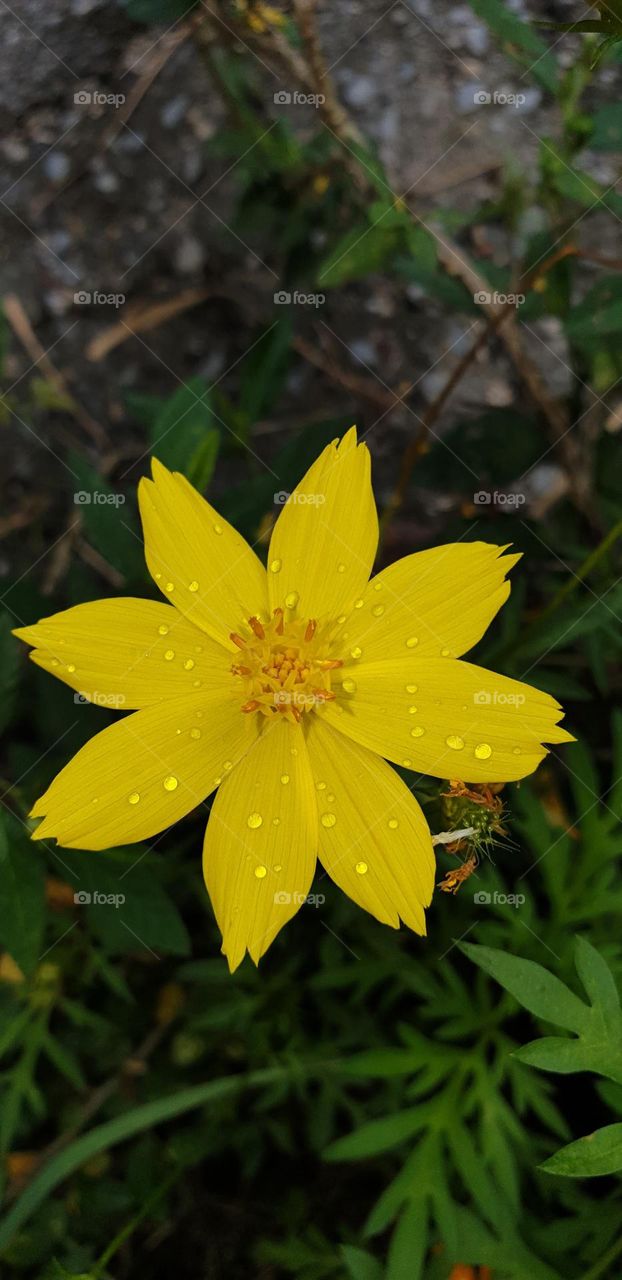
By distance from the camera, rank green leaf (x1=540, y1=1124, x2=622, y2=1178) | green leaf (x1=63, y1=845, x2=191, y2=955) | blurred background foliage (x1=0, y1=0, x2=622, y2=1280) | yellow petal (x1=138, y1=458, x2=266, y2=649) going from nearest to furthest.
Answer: green leaf (x1=540, y1=1124, x2=622, y2=1178), yellow petal (x1=138, y1=458, x2=266, y2=649), green leaf (x1=63, y1=845, x2=191, y2=955), blurred background foliage (x1=0, y1=0, x2=622, y2=1280)

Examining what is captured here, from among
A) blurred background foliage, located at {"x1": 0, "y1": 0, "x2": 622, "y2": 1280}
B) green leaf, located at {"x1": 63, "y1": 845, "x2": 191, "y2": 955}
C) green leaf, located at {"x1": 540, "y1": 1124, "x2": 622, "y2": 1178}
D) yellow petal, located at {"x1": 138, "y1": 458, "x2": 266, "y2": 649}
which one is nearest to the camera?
green leaf, located at {"x1": 540, "y1": 1124, "x2": 622, "y2": 1178}

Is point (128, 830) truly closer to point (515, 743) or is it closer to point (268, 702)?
point (268, 702)

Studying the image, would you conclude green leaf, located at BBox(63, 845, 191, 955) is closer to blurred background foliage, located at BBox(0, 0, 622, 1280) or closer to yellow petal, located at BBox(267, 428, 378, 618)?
blurred background foliage, located at BBox(0, 0, 622, 1280)

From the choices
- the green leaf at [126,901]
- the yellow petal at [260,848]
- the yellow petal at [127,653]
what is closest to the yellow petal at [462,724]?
the yellow petal at [260,848]

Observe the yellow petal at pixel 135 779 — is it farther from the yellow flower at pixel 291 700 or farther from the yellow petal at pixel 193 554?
the yellow petal at pixel 193 554

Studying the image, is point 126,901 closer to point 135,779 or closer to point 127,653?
point 135,779

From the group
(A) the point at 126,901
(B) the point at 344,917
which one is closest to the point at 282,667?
(A) the point at 126,901

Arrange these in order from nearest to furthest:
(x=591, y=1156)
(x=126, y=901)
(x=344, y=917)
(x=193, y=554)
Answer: (x=591, y=1156)
(x=193, y=554)
(x=126, y=901)
(x=344, y=917)

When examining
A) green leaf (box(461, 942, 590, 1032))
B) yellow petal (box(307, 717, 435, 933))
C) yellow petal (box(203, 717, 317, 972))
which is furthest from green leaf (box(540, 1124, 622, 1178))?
yellow petal (box(203, 717, 317, 972))
